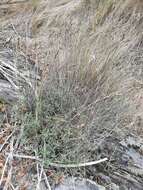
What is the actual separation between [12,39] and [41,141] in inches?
37.6

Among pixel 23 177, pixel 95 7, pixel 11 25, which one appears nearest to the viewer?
pixel 23 177

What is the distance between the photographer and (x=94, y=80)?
1946 millimetres

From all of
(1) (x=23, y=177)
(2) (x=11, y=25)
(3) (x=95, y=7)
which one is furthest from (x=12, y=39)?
(1) (x=23, y=177)

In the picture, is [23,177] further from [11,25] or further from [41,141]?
[11,25]

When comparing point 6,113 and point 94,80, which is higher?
point 94,80

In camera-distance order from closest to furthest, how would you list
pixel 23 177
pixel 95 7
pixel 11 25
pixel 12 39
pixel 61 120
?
pixel 23 177 < pixel 61 120 < pixel 12 39 < pixel 11 25 < pixel 95 7

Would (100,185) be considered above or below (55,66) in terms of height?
below

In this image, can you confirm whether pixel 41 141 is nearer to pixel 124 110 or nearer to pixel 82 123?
pixel 82 123

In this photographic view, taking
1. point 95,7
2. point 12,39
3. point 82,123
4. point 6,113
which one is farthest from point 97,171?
point 95,7

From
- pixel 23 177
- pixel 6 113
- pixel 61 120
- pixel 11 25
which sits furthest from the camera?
pixel 11 25

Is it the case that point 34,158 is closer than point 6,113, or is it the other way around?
point 34,158

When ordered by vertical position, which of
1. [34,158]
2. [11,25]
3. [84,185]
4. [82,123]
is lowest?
[84,185]

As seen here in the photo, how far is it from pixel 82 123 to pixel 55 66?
312mm

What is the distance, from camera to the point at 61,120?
176cm
